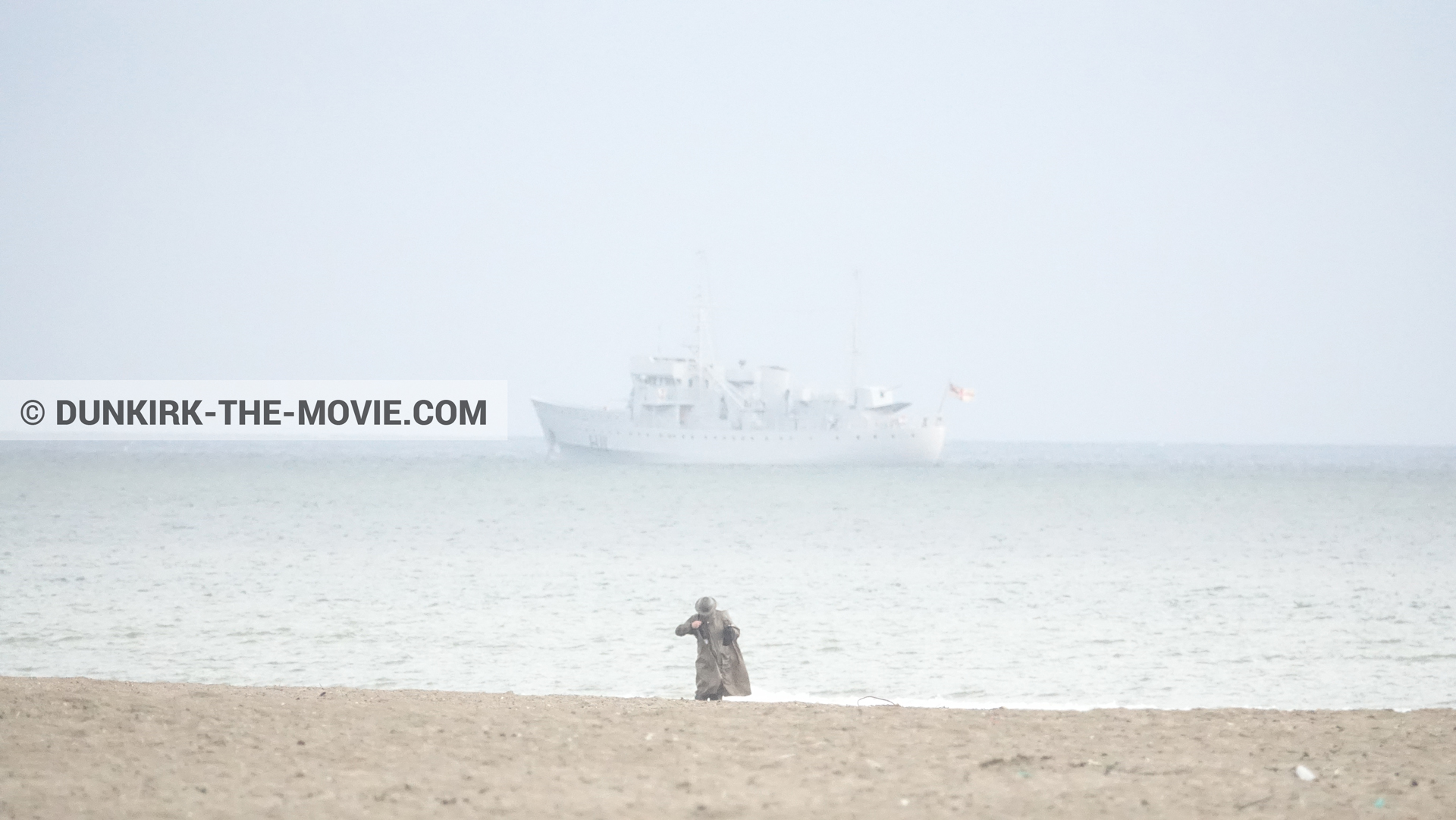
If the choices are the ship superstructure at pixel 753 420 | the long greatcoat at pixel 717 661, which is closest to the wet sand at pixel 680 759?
the long greatcoat at pixel 717 661

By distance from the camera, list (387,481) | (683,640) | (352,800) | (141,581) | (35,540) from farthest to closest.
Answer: (387,481), (35,540), (141,581), (683,640), (352,800)

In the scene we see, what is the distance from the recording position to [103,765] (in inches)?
297

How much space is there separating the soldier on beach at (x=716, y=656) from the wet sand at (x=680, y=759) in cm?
35

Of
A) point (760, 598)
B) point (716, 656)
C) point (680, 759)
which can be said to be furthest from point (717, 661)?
point (760, 598)

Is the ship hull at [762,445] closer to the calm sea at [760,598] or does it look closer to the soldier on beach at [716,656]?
the calm sea at [760,598]

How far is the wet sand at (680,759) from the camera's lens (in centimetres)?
694

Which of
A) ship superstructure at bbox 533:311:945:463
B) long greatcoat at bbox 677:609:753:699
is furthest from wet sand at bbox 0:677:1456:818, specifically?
ship superstructure at bbox 533:311:945:463

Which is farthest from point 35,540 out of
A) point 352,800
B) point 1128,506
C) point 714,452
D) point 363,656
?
point 714,452

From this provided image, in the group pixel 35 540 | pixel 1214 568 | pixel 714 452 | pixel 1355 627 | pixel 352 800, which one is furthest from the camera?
pixel 714 452

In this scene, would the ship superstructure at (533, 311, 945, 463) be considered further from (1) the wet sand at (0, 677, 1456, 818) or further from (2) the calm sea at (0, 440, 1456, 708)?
(1) the wet sand at (0, 677, 1456, 818)

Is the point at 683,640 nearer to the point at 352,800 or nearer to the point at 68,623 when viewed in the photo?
the point at 68,623

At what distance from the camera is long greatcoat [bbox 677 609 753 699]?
404 inches

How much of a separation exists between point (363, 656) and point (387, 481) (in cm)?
6667

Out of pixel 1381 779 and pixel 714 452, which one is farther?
pixel 714 452
